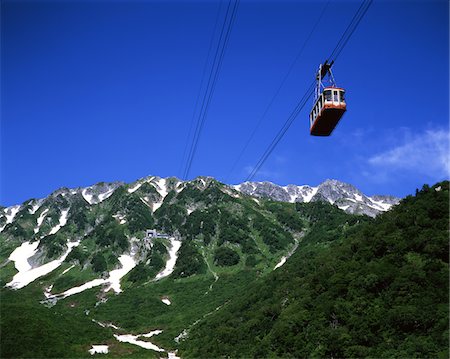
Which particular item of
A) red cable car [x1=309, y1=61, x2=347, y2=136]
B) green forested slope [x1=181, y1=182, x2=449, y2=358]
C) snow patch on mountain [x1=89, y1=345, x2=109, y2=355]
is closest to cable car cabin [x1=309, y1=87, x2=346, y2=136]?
red cable car [x1=309, y1=61, x2=347, y2=136]

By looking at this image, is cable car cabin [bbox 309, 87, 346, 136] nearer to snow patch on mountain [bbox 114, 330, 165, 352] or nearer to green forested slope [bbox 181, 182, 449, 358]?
green forested slope [bbox 181, 182, 449, 358]

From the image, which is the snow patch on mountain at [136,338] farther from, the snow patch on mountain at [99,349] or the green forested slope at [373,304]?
the green forested slope at [373,304]

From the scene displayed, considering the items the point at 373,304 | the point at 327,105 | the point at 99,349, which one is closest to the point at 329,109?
the point at 327,105

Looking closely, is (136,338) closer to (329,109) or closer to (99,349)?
(99,349)

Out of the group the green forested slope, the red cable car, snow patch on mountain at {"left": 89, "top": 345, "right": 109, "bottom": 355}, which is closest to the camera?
the red cable car

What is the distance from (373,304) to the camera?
180 feet

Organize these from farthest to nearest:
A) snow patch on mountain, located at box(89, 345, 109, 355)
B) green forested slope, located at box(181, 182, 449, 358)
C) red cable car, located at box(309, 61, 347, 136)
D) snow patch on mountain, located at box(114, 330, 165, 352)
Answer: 1. snow patch on mountain, located at box(114, 330, 165, 352)
2. snow patch on mountain, located at box(89, 345, 109, 355)
3. green forested slope, located at box(181, 182, 449, 358)
4. red cable car, located at box(309, 61, 347, 136)

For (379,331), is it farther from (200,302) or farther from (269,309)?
(200,302)

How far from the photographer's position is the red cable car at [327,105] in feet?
120

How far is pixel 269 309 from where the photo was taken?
7644cm

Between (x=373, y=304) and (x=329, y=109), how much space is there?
3116cm

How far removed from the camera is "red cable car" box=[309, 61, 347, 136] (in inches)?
1436

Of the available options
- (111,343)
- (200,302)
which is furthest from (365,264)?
(200,302)

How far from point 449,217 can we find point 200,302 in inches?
4079
